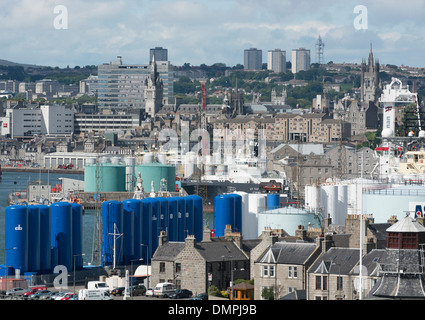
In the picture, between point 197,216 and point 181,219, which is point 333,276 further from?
point 197,216

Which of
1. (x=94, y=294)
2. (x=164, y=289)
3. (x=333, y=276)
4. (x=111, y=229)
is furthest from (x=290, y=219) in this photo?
(x=333, y=276)

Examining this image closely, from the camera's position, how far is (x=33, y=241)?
1340 inches

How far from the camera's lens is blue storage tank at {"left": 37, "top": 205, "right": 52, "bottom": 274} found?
3431 centimetres

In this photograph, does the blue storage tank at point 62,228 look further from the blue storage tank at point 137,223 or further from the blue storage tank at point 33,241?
the blue storage tank at point 137,223

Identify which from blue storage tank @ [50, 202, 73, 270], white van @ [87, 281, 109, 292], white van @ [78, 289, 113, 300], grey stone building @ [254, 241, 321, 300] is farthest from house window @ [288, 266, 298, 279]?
blue storage tank @ [50, 202, 73, 270]

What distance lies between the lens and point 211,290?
88.1 feet

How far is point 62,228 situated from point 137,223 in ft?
12.5

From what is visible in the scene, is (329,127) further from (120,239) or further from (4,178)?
(120,239)

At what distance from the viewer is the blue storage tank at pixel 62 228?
1391 inches

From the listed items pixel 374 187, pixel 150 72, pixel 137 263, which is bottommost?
pixel 137 263

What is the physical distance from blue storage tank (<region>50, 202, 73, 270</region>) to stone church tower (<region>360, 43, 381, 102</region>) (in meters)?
140

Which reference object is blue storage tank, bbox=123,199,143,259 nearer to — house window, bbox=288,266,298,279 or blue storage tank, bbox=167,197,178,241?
blue storage tank, bbox=167,197,178,241
